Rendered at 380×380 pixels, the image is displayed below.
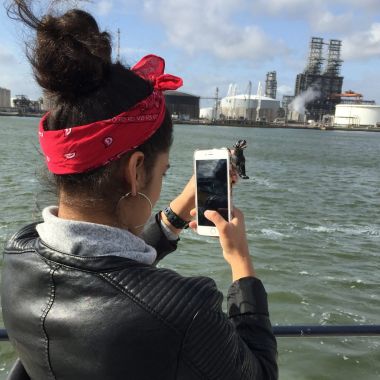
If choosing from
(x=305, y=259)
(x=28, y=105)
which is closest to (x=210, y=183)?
(x=305, y=259)

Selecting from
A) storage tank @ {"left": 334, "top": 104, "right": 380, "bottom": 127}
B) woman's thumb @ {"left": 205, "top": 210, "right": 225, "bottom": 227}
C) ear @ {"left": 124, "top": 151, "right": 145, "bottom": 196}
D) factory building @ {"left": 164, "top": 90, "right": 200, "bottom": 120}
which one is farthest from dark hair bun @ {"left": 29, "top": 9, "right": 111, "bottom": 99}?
storage tank @ {"left": 334, "top": 104, "right": 380, "bottom": 127}

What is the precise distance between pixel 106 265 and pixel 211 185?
925 millimetres

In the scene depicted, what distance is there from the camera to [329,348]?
241 inches

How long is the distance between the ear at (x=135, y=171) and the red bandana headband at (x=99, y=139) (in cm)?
3

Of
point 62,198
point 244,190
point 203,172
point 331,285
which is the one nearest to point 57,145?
point 62,198

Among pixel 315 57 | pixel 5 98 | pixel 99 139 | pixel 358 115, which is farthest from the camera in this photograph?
pixel 315 57

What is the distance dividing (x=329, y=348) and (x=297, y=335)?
13.6 ft

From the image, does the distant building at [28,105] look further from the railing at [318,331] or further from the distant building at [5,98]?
the distant building at [5,98]

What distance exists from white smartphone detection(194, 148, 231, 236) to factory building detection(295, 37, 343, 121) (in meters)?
184

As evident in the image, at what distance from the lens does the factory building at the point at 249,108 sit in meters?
168

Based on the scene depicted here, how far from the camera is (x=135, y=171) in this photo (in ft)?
4.98

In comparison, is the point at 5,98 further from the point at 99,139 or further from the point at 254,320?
the point at 254,320

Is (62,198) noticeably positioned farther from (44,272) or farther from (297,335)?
(297,335)

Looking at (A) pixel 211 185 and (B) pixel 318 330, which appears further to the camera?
(B) pixel 318 330
